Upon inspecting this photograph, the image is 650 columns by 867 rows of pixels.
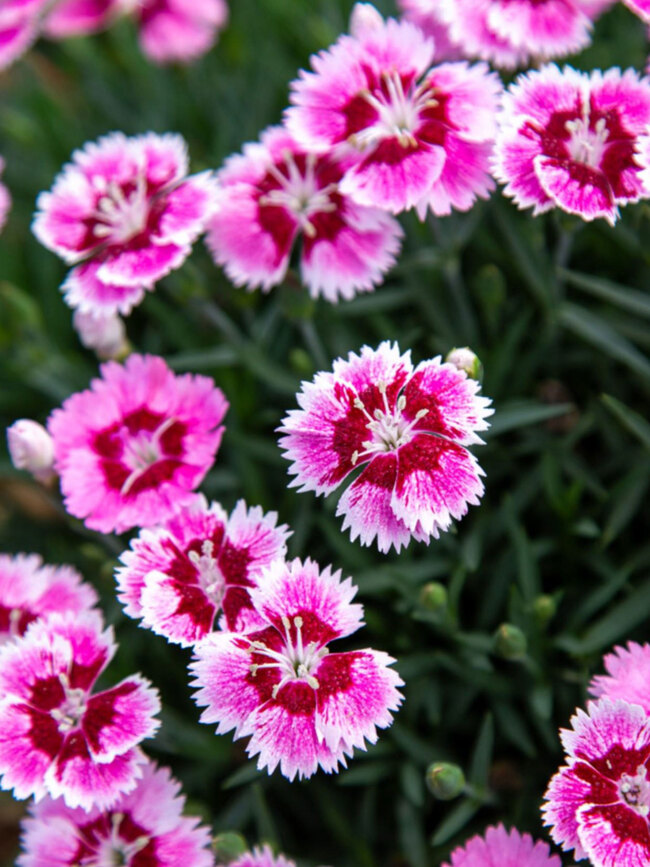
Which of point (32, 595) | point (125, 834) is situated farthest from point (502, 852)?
point (32, 595)

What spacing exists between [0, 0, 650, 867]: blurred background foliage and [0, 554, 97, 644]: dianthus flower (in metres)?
0.11

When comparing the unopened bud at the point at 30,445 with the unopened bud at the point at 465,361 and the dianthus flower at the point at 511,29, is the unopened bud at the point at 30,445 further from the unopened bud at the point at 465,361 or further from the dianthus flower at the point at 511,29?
the dianthus flower at the point at 511,29

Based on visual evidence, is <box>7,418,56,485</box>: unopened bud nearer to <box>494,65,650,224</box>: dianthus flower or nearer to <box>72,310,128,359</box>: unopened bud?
<box>72,310,128,359</box>: unopened bud

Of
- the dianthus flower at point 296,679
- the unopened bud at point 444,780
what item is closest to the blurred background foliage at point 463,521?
the unopened bud at point 444,780

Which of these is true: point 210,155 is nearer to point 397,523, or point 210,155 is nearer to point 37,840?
point 397,523

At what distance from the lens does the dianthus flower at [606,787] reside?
1.35 meters

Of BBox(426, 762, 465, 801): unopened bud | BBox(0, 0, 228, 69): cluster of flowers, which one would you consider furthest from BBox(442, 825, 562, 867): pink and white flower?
BBox(0, 0, 228, 69): cluster of flowers

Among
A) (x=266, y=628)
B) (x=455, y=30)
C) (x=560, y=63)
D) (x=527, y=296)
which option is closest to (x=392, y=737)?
(x=266, y=628)

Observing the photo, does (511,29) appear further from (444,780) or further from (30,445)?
(444,780)

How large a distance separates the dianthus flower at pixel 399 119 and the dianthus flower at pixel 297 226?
0.08 meters

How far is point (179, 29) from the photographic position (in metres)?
3.02

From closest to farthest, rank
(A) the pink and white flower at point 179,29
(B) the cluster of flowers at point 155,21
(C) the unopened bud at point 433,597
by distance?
(C) the unopened bud at point 433,597
(B) the cluster of flowers at point 155,21
(A) the pink and white flower at point 179,29

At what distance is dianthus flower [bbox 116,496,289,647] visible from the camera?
1509 millimetres

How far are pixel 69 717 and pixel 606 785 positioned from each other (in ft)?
2.92
